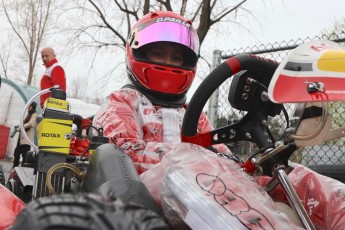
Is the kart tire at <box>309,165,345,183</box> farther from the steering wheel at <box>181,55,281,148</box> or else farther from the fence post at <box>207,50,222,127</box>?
the fence post at <box>207,50,222,127</box>

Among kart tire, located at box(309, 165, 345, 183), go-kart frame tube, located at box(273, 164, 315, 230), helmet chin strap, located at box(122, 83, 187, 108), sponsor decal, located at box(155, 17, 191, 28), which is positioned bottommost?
kart tire, located at box(309, 165, 345, 183)

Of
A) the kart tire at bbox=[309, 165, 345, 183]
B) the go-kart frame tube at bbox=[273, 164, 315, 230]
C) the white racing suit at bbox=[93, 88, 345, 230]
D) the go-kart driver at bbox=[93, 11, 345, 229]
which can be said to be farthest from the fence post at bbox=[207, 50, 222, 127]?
the go-kart frame tube at bbox=[273, 164, 315, 230]

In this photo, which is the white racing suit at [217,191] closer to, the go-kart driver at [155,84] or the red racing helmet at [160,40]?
the go-kart driver at [155,84]

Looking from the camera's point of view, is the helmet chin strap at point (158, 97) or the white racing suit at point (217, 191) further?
the helmet chin strap at point (158, 97)

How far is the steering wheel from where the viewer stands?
59.4 inches

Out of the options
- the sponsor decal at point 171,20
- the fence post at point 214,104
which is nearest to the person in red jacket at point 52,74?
the fence post at point 214,104

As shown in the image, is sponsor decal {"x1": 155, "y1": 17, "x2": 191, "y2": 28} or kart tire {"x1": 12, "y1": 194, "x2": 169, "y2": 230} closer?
kart tire {"x1": 12, "y1": 194, "x2": 169, "y2": 230}

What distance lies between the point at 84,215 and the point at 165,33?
186 cm

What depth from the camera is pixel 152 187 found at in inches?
52.9

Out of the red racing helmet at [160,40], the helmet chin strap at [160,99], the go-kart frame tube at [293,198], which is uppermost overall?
the red racing helmet at [160,40]

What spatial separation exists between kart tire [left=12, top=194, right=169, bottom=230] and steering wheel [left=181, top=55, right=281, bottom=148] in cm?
75

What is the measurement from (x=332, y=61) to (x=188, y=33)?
1426 millimetres

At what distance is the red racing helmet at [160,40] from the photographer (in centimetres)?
253

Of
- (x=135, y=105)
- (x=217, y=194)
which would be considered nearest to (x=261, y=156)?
(x=217, y=194)
